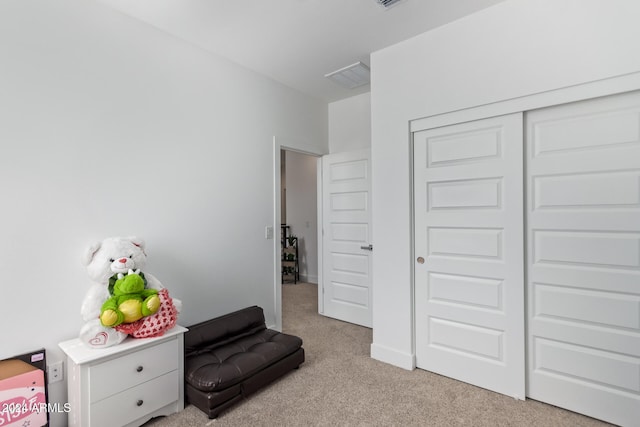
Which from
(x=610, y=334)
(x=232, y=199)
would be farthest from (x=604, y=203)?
(x=232, y=199)

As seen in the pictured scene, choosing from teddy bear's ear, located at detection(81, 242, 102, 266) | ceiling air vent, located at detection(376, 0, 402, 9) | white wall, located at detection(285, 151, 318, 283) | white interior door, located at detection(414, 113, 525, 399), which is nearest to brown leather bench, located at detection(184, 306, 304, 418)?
teddy bear's ear, located at detection(81, 242, 102, 266)

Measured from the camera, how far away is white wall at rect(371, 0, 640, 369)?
1854 mm

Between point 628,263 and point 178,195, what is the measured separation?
311 centimetres

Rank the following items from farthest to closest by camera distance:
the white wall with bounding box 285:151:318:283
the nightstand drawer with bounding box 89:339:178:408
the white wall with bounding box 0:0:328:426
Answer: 1. the white wall with bounding box 285:151:318:283
2. the white wall with bounding box 0:0:328:426
3. the nightstand drawer with bounding box 89:339:178:408

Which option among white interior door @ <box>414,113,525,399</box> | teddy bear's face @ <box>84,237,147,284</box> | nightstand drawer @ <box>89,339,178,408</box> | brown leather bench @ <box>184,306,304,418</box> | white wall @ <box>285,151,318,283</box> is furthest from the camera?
white wall @ <box>285,151,318,283</box>

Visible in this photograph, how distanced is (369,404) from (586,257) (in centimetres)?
170

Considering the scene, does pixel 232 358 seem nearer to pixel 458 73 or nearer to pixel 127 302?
pixel 127 302

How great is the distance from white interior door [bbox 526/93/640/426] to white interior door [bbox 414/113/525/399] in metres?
0.11

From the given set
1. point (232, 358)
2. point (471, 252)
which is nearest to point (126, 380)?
point (232, 358)

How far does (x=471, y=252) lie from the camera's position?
7.66ft

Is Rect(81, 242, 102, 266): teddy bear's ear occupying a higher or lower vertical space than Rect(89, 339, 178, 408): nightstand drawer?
higher

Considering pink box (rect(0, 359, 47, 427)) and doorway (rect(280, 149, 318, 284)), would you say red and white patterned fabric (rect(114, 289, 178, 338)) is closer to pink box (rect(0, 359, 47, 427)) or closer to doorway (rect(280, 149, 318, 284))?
pink box (rect(0, 359, 47, 427))

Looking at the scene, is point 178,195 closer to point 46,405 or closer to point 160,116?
point 160,116

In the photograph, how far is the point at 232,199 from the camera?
117 inches
